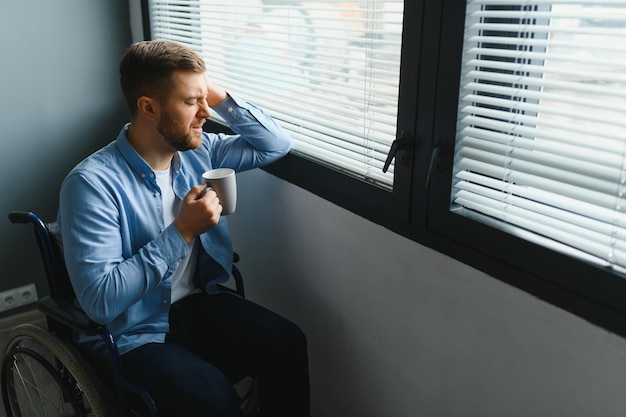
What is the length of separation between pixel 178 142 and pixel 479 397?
3.02 ft

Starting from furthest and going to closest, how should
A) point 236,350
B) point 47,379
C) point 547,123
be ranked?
point 47,379 → point 236,350 → point 547,123

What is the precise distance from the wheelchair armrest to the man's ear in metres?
0.50

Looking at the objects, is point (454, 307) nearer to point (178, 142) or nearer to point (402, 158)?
point (402, 158)

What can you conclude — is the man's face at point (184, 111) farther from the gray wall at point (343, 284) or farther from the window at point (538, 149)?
the window at point (538, 149)

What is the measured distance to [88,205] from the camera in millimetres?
1326

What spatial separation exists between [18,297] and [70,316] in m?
1.12

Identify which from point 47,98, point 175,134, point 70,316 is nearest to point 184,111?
point 175,134

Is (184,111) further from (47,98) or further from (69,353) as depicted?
(47,98)

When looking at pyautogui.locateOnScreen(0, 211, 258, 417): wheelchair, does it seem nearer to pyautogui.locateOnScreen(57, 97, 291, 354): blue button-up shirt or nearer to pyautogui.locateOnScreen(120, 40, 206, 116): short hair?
pyautogui.locateOnScreen(57, 97, 291, 354): blue button-up shirt

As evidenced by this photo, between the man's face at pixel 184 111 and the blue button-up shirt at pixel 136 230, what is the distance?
0.11 m

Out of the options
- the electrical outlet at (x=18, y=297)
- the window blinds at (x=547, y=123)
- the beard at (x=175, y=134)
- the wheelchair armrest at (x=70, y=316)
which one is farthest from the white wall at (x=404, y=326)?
the electrical outlet at (x=18, y=297)

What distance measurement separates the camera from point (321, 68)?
152 centimetres

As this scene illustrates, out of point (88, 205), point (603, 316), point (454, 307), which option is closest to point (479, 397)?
point (454, 307)

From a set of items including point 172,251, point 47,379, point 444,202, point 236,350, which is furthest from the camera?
point 47,379
